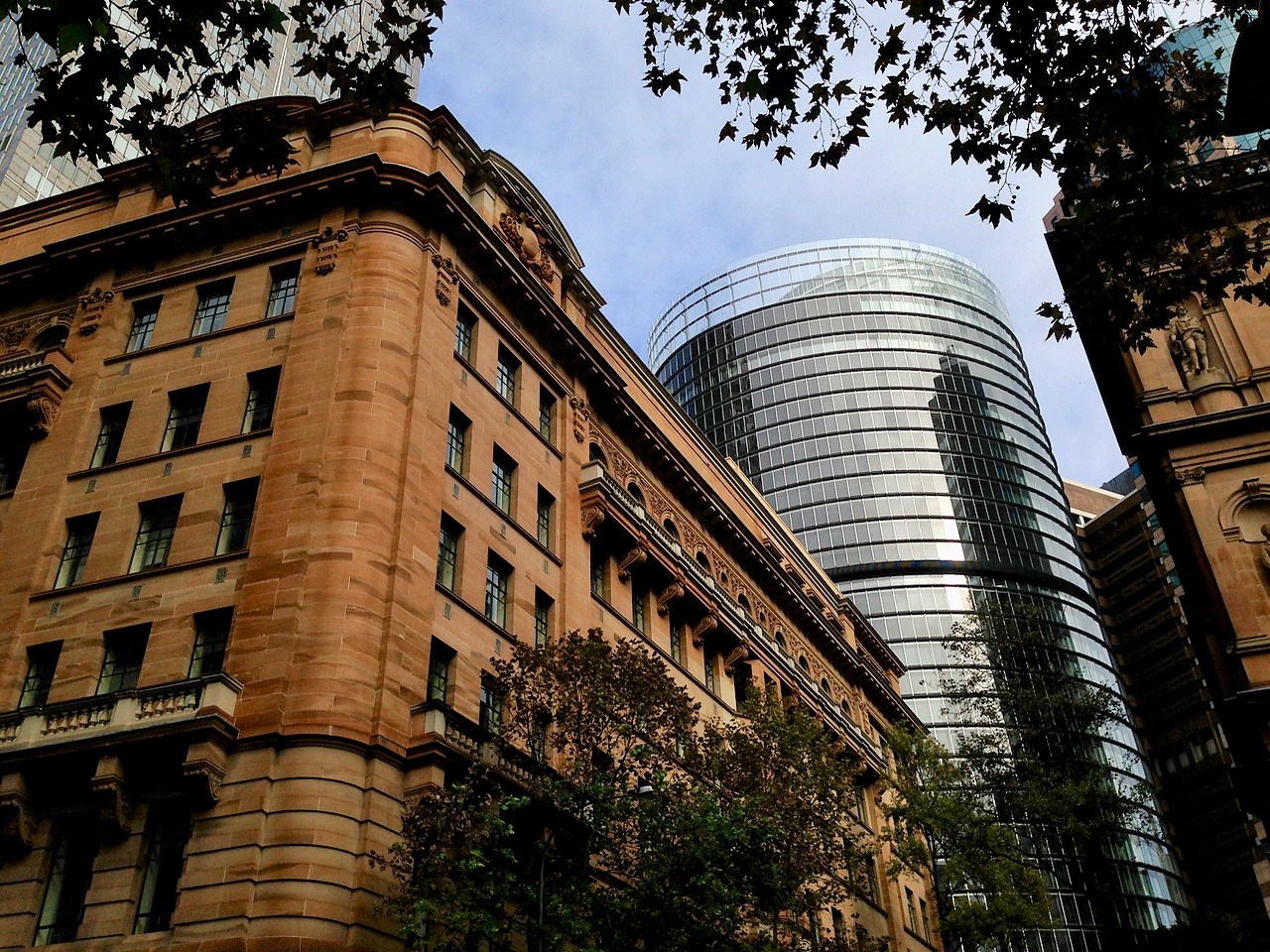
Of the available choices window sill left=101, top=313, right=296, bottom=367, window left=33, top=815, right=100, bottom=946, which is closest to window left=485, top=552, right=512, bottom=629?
window sill left=101, top=313, right=296, bottom=367

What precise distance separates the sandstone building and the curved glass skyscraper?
66.6m

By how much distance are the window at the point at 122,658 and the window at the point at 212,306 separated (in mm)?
9843

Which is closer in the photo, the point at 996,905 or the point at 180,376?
the point at 180,376

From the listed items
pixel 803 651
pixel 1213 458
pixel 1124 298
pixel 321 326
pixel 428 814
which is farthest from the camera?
pixel 803 651

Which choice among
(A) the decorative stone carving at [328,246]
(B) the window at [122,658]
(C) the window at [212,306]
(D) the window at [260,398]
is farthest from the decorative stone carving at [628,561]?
(B) the window at [122,658]

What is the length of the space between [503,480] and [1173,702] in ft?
374

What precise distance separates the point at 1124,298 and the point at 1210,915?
45.1 meters

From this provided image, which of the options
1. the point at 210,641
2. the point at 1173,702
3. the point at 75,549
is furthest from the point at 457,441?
the point at 1173,702

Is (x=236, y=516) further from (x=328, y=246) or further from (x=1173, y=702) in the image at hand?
(x=1173, y=702)

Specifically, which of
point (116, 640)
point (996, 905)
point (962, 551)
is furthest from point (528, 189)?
point (962, 551)

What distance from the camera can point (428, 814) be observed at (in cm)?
2122

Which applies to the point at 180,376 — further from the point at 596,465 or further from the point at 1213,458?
the point at 1213,458

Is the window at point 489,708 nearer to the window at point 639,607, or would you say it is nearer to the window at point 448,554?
the window at point 448,554

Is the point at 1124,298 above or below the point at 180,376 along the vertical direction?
below
